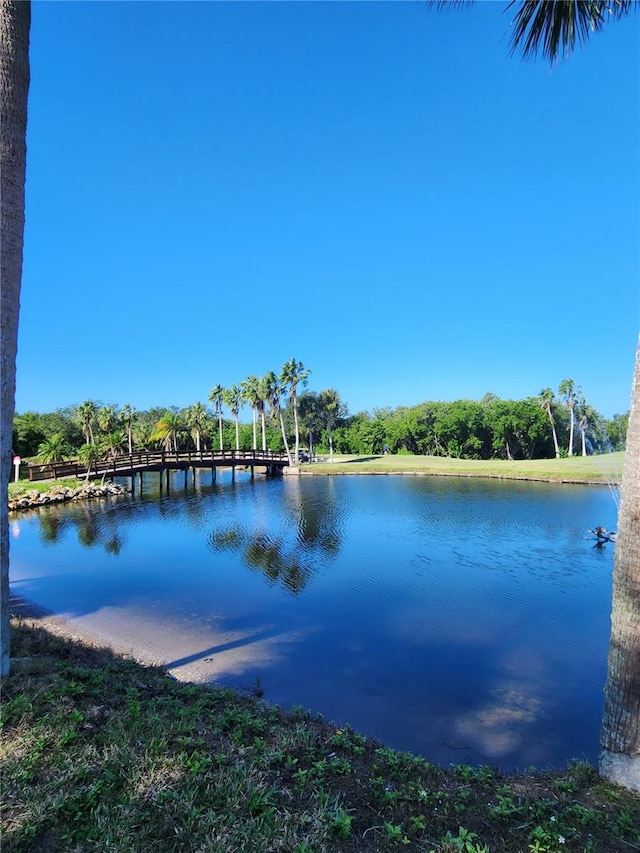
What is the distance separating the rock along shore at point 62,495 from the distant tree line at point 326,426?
37.3 ft

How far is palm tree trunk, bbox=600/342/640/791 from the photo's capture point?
3.72 m

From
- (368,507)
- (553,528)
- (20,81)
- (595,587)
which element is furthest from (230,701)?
(368,507)

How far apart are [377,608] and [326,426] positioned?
5399 centimetres

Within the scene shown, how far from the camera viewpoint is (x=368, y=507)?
27.1 m

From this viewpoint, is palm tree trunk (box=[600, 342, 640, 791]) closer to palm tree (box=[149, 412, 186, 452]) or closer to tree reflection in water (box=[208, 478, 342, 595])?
tree reflection in water (box=[208, 478, 342, 595])

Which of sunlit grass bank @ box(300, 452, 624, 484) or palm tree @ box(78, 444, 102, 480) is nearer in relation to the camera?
palm tree @ box(78, 444, 102, 480)

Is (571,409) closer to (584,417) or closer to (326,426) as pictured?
(584,417)

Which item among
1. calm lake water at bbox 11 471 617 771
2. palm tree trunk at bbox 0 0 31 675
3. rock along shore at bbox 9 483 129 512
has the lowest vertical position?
calm lake water at bbox 11 471 617 771

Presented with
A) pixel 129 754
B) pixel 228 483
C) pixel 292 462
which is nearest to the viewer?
pixel 129 754

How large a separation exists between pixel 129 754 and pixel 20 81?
6367mm

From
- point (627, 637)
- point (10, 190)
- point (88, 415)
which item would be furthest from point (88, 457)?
point (627, 637)

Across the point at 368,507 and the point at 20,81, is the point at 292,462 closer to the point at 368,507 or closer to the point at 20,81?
the point at 368,507

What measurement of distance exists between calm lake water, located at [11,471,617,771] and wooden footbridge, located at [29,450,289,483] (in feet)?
28.4

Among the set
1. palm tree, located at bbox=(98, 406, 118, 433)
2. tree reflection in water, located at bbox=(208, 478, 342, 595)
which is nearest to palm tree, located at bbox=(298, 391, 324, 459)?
palm tree, located at bbox=(98, 406, 118, 433)
